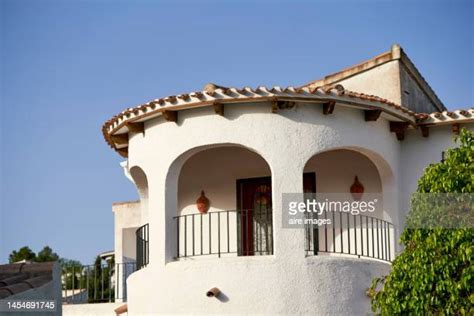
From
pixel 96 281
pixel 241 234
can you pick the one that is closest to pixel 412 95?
pixel 241 234

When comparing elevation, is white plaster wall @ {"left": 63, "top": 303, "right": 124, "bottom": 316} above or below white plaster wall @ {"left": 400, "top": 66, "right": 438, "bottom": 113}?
below

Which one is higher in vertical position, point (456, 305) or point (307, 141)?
point (307, 141)

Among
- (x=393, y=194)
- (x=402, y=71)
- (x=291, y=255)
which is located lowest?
(x=291, y=255)

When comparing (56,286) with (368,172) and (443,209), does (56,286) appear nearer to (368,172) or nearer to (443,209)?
(443,209)

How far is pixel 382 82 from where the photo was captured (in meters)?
19.7

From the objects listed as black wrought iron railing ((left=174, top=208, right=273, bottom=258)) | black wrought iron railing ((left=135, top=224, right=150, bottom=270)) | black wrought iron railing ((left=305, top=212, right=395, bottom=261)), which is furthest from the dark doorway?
black wrought iron railing ((left=135, top=224, right=150, bottom=270))

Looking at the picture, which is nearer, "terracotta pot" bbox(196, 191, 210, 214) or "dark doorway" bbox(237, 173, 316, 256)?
"dark doorway" bbox(237, 173, 316, 256)

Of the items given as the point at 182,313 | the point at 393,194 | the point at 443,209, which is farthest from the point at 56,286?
the point at 393,194

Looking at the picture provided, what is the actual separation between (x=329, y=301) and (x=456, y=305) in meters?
3.23

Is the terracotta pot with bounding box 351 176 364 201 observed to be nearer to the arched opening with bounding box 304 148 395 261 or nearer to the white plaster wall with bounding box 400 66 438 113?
the arched opening with bounding box 304 148 395 261

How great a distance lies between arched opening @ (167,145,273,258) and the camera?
18.4 m

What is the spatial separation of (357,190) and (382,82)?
115 inches

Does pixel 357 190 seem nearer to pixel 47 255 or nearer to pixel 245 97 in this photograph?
pixel 245 97

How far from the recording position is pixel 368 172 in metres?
18.2
